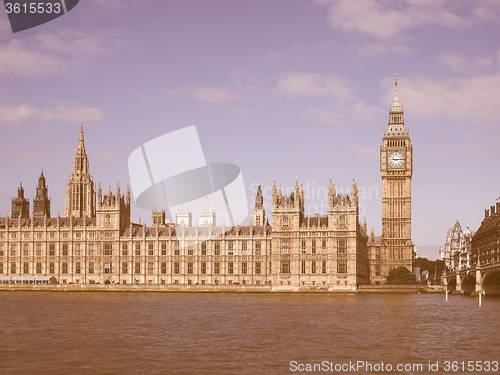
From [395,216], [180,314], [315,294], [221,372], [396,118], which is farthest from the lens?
[396,118]

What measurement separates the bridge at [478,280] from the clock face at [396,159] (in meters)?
30.2

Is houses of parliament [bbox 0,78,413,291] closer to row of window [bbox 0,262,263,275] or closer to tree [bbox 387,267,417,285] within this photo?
row of window [bbox 0,262,263,275]

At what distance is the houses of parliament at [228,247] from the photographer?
13412 cm

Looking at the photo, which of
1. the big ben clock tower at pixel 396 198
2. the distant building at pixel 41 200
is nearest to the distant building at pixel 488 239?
the big ben clock tower at pixel 396 198

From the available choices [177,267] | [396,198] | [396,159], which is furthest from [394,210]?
[177,267]

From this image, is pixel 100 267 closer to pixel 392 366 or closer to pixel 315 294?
pixel 315 294

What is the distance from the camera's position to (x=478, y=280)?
385ft

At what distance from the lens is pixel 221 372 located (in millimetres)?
39406

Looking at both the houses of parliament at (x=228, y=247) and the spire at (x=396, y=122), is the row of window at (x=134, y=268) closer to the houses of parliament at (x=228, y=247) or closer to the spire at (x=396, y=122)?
the houses of parliament at (x=228, y=247)

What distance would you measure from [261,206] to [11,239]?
65673 millimetres

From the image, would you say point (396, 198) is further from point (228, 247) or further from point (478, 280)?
point (478, 280)

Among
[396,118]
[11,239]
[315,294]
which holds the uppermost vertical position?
[396,118]

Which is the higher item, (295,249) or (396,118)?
(396,118)

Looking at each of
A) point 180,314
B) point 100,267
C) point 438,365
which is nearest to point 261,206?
point 100,267
